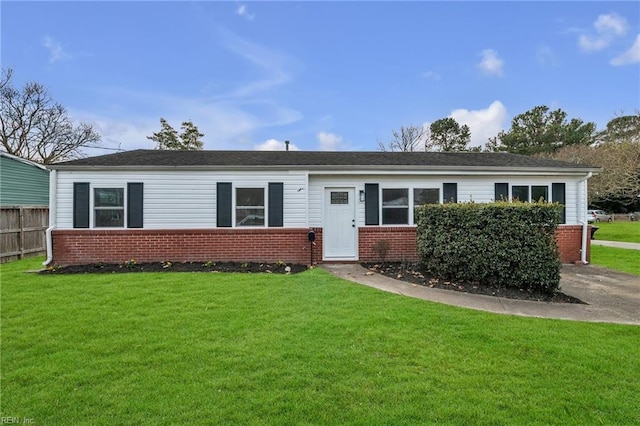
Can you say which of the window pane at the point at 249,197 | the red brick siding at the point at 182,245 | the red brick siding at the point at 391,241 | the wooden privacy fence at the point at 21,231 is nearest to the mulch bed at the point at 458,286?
the red brick siding at the point at 391,241

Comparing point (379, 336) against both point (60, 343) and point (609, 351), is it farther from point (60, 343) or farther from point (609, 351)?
point (60, 343)

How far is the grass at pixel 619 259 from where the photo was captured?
8924mm

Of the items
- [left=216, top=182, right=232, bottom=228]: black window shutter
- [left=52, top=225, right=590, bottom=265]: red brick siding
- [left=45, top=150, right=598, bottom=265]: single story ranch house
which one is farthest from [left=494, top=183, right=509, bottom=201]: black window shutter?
[left=216, top=182, right=232, bottom=228]: black window shutter

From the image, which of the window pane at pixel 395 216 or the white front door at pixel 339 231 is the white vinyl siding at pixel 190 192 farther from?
the window pane at pixel 395 216

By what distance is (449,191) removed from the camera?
9547 mm

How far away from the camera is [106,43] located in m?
11.3

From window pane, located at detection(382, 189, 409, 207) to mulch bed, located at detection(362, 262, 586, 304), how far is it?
6.25 ft

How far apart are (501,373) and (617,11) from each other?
43.5 feet

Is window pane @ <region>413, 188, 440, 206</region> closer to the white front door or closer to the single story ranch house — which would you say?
the single story ranch house

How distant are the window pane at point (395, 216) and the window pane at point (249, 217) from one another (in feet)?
11.3

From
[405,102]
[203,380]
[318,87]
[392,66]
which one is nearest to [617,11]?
[392,66]

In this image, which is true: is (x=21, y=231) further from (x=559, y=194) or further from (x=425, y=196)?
(x=559, y=194)

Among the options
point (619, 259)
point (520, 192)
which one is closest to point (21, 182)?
point (520, 192)

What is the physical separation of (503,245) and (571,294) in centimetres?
149
